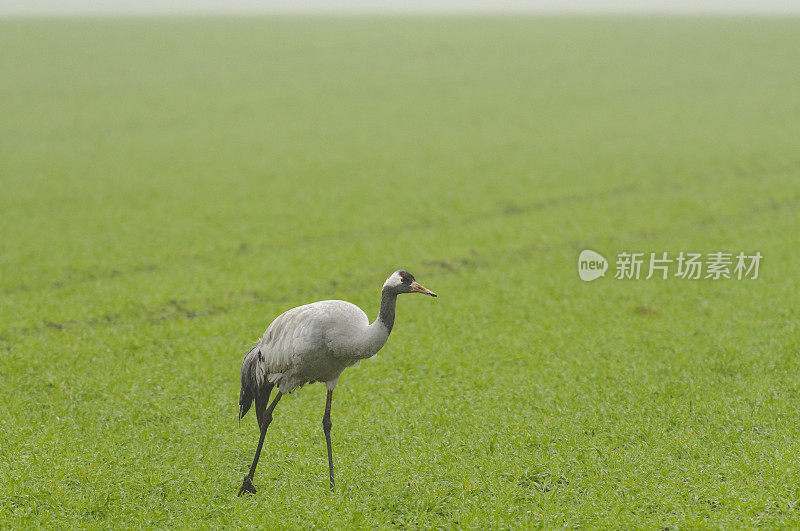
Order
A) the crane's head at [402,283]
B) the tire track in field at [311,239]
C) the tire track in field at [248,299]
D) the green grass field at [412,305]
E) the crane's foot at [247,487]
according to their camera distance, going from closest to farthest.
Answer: the crane's head at [402,283] < the crane's foot at [247,487] < the green grass field at [412,305] < the tire track in field at [248,299] < the tire track in field at [311,239]

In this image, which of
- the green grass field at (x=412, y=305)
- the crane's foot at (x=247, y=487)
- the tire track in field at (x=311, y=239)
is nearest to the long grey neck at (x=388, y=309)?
the green grass field at (x=412, y=305)

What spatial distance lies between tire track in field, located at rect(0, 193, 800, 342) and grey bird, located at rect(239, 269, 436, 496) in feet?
24.5

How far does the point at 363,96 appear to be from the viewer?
168 feet

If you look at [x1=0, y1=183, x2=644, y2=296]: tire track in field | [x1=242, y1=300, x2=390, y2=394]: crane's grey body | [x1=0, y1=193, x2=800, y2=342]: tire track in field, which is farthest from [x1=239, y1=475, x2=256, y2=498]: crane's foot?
[x1=0, y1=183, x2=644, y2=296]: tire track in field

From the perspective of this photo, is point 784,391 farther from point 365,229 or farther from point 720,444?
point 365,229

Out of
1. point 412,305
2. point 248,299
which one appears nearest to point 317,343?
point 412,305

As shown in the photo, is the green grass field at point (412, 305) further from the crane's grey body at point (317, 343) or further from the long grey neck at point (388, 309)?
the long grey neck at point (388, 309)

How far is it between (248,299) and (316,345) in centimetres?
928

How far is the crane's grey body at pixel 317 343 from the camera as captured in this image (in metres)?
8.80

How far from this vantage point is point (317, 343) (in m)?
8.98

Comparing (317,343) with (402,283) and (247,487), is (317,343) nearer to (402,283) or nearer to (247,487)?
(402,283)

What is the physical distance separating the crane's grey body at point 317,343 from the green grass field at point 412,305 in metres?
1.74

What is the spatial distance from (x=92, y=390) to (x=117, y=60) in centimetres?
5472

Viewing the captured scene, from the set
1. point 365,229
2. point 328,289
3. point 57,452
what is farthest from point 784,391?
point 365,229
